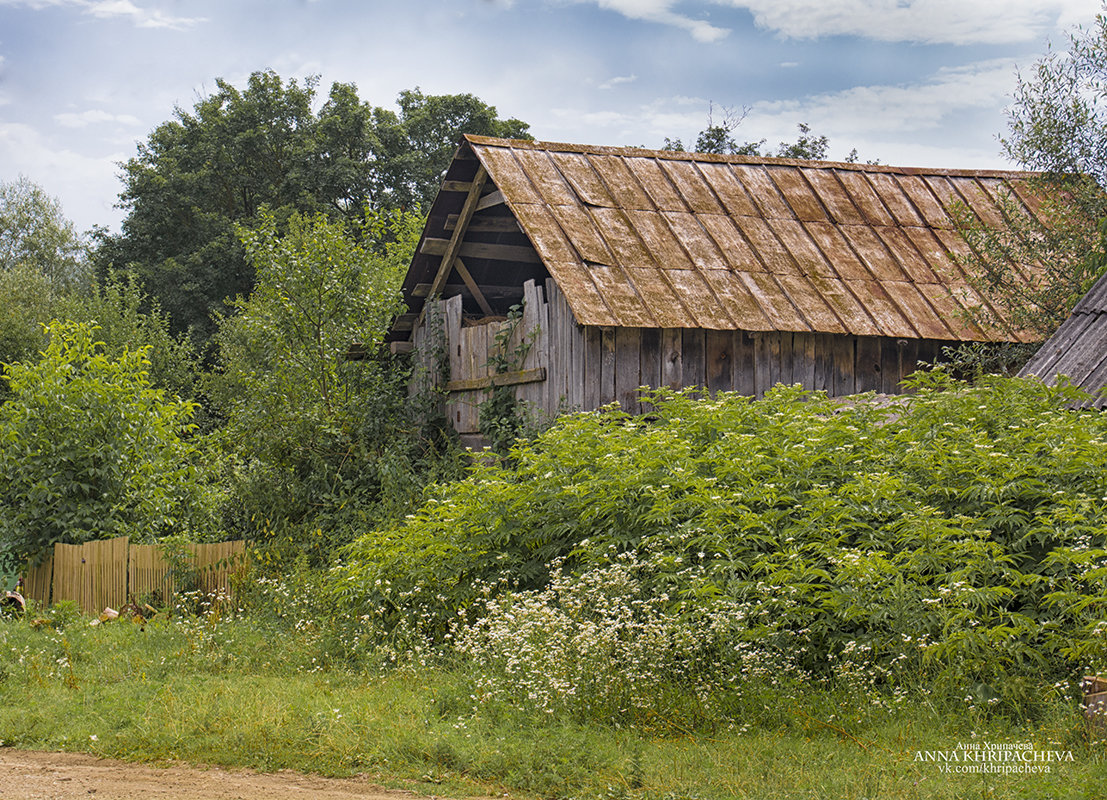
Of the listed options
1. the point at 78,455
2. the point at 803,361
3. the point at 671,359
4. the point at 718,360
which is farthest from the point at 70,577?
the point at 803,361

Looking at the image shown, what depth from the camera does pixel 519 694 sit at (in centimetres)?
611

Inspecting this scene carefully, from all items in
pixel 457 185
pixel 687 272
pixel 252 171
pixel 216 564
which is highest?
pixel 252 171

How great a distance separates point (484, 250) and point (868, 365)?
226 inches

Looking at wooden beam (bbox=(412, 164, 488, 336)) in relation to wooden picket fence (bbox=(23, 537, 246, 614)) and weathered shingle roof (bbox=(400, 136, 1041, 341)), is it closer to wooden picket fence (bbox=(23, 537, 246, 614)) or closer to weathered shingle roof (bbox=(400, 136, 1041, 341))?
weathered shingle roof (bbox=(400, 136, 1041, 341))

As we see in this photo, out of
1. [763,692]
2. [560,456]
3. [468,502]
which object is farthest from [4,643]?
[763,692]

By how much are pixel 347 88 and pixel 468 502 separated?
28.1 metres

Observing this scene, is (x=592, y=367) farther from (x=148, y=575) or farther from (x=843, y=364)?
(x=148, y=575)

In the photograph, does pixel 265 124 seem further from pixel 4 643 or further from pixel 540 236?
pixel 4 643

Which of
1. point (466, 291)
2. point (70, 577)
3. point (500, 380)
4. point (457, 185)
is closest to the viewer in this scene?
point (70, 577)

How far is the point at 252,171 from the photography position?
3394 cm

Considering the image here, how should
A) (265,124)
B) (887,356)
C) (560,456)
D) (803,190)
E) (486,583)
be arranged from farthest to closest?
(265,124) → (803,190) → (887,356) → (560,456) → (486,583)

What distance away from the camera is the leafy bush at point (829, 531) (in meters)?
5.65

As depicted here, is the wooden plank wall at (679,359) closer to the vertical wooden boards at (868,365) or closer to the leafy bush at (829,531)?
the vertical wooden boards at (868,365)

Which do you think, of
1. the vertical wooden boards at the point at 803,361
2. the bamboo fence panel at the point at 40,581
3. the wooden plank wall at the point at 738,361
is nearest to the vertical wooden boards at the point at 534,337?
the wooden plank wall at the point at 738,361
